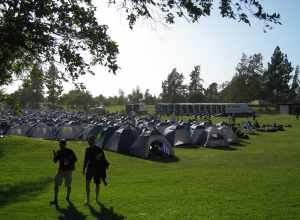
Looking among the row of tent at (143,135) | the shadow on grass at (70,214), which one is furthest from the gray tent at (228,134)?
the shadow on grass at (70,214)

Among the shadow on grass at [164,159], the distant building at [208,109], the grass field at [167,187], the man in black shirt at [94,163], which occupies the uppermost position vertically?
the distant building at [208,109]

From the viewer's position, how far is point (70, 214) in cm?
1093

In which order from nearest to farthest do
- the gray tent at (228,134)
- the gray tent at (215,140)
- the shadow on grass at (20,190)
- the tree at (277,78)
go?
the shadow on grass at (20,190), the gray tent at (215,140), the gray tent at (228,134), the tree at (277,78)

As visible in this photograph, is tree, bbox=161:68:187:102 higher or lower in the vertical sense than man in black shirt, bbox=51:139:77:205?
higher

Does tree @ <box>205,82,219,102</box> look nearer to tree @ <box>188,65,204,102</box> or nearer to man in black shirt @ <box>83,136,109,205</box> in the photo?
tree @ <box>188,65,204,102</box>

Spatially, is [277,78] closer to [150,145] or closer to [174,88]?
[174,88]

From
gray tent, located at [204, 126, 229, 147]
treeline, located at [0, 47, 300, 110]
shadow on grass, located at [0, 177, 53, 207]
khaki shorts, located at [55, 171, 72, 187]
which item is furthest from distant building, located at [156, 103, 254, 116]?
khaki shorts, located at [55, 171, 72, 187]

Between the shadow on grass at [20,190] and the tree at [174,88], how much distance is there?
4635 inches

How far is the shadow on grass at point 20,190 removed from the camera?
13.8 metres

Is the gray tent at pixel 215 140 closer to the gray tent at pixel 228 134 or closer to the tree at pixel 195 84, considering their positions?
the gray tent at pixel 228 134

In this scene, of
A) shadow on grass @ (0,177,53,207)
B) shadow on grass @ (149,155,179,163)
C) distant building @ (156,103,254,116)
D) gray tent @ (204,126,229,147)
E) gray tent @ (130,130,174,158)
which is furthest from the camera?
distant building @ (156,103,254,116)

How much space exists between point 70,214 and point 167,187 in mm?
Result: 5052

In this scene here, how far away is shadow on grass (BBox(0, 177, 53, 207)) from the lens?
45.4ft

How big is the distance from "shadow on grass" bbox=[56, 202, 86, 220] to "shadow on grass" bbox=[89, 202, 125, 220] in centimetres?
32
